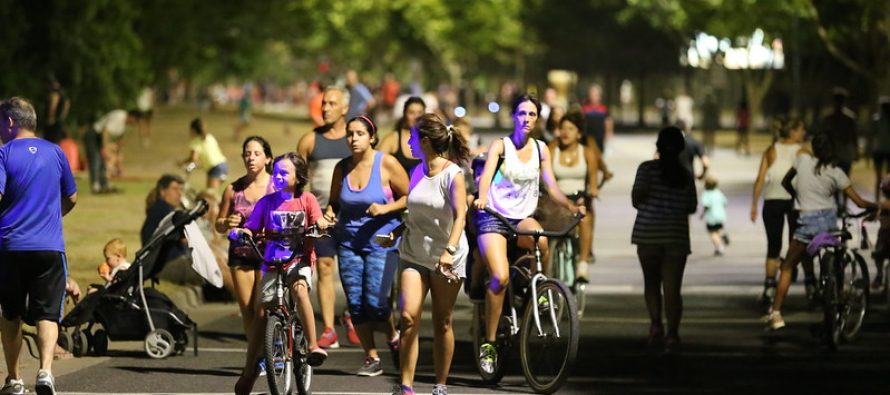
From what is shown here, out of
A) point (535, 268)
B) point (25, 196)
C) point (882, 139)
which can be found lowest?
point (535, 268)

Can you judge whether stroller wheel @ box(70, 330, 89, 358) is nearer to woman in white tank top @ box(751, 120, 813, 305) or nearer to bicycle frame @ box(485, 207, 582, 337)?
bicycle frame @ box(485, 207, 582, 337)

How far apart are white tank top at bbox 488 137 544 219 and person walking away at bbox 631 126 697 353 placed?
123 centimetres

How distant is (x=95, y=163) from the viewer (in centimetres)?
3056

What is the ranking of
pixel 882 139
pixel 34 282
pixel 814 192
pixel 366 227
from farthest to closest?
pixel 882 139 < pixel 814 192 < pixel 366 227 < pixel 34 282

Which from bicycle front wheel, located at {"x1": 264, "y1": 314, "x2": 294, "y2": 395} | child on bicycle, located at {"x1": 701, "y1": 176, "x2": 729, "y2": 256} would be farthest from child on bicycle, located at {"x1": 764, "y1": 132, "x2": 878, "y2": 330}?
child on bicycle, located at {"x1": 701, "y1": 176, "x2": 729, "y2": 256}

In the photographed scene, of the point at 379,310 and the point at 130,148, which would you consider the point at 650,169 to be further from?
the point at 130,148

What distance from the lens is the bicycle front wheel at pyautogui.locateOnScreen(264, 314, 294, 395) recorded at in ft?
34.3

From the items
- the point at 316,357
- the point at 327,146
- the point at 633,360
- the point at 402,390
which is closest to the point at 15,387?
the point at 316,357

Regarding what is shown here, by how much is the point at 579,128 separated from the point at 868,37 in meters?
31.1

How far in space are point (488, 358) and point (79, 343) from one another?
2.99 m

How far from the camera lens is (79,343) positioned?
43.5 ft

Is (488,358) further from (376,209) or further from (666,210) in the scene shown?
(666,210)

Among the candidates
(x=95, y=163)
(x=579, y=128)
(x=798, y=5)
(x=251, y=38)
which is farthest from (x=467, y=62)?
(x=579, y=128)

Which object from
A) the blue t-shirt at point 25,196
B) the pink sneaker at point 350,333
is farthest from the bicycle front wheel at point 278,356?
the pink sneaker at point 350,333
